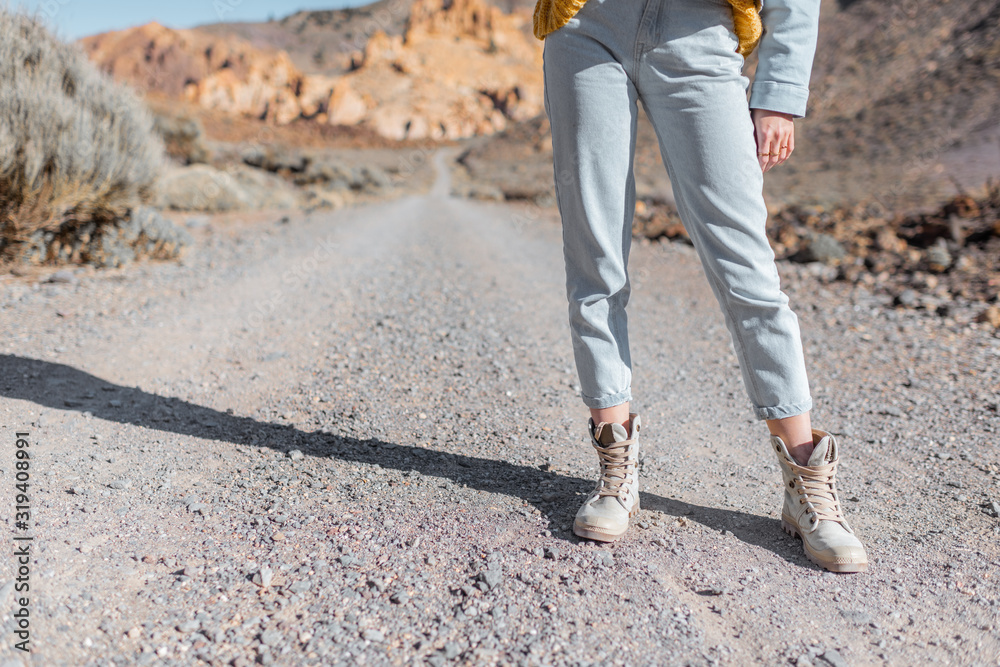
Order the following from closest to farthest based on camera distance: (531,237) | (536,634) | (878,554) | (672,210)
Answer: (536,634) → (878,554) → (531,237) → (672,210)

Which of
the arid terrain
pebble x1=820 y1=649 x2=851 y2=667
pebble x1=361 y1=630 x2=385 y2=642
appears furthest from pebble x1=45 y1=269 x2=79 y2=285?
pebble x1=820 y1=649 x2=851 y2=667

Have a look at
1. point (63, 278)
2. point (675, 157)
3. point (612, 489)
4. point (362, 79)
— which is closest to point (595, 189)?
point (675, 157)

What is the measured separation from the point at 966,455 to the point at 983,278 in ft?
10.5

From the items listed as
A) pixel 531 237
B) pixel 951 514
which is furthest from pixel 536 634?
pixel 531 237

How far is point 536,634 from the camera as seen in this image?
1.12 meters

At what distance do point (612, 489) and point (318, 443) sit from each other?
994 millimetres

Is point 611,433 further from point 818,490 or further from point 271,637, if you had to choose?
point 271,637

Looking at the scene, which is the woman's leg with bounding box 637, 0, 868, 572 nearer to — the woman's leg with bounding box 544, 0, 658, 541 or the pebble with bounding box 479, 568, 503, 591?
the woman's leg with bounding box 544, 0, 658, 541

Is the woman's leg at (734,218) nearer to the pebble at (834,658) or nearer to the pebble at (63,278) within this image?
the pebble at (834,658)

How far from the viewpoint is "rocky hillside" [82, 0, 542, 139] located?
43688mm

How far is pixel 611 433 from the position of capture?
1.51 meters

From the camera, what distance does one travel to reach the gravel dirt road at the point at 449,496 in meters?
1.12

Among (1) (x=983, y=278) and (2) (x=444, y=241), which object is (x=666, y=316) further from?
(2) (x=444, y=241)

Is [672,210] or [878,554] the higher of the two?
[878,554]
